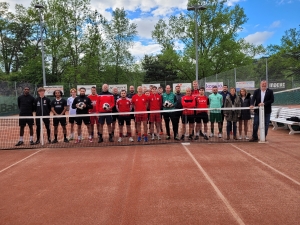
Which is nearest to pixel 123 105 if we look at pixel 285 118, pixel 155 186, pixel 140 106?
pixel 140 106

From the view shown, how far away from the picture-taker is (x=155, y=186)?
14.9ft

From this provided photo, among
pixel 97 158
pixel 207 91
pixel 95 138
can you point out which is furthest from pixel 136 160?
pixel 207 91

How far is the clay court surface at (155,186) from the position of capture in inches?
137

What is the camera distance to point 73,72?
3459 centimetres

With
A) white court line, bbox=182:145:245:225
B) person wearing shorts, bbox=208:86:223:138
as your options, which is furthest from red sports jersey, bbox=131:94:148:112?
white court line, bbox=182:145:245:225

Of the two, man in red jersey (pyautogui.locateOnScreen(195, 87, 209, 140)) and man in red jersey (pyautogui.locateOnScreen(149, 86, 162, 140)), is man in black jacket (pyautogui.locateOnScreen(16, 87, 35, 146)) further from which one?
man in red jersey (pyautogui.locateOnScreen(195, 87, 209, 140))

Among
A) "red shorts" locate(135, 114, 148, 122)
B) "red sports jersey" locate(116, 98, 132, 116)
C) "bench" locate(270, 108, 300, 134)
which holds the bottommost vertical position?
"bench" locate(270, 108, 300, 134)

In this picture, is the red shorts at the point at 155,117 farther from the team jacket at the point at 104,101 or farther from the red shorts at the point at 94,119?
the red shorts at the point at 94,119

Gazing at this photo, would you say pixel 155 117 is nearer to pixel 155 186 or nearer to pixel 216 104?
pixel 216 104

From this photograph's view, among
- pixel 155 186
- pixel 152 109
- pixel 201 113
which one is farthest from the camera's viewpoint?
pixel 152 109

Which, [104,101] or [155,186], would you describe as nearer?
[155,186]

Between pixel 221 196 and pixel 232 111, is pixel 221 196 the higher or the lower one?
the lower one

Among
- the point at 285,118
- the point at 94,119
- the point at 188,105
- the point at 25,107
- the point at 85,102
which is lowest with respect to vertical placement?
the point at 285,118

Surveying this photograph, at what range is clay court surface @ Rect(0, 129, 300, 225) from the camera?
3479 mm
